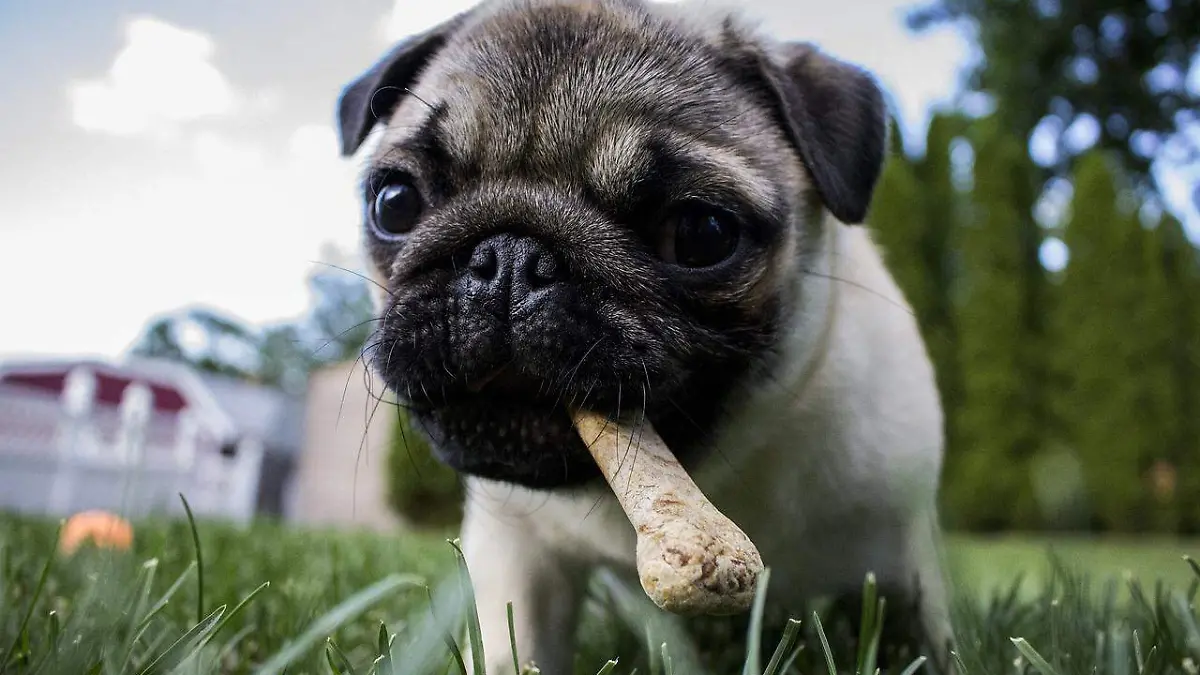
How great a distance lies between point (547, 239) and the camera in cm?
148

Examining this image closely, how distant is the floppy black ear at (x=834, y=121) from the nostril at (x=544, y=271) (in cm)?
65

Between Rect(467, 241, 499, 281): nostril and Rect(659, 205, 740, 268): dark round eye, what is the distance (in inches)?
11.6

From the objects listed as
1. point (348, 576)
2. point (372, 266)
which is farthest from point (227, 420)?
point (372, 266)

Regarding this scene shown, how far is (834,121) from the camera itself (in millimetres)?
1945

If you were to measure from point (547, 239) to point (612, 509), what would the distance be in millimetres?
550

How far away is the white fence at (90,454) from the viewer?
9125 millimetres

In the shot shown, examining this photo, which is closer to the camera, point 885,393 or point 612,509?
point 612,509

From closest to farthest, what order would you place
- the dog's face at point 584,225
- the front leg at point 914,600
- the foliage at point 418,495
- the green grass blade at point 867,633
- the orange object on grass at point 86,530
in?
the green grass blade at point 867,633 < the dog's face at point 584,225 < the front leg at point 914,600 < the orange object on grass at point 86,530 < the foliage at point 418,495

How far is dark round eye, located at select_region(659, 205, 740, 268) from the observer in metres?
1.57

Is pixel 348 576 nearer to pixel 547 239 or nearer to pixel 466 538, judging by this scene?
pixel 466 538

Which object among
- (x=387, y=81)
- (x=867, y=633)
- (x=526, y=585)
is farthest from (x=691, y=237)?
(x=387, y=81)

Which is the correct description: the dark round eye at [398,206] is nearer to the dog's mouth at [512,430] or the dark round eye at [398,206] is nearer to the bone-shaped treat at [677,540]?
the dog's mouth at [512,430]

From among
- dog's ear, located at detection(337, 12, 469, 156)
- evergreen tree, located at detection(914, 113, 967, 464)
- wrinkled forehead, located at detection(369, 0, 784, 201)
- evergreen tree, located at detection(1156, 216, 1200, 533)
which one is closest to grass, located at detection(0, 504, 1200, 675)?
wrinkled forehead, located at detection(369, 0, 784, 201)

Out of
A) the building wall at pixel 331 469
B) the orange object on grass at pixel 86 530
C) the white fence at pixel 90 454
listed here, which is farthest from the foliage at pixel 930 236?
the orange object on grass at pixel 86 530
